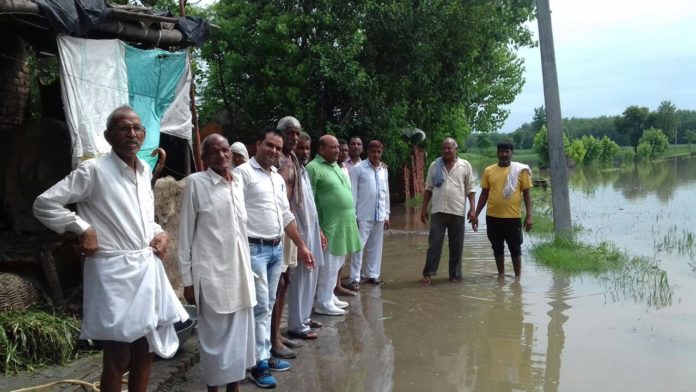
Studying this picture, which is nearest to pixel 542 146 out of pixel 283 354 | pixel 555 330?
pixel 555 330

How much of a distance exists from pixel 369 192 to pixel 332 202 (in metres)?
1.53

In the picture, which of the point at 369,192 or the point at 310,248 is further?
the point at 369,192

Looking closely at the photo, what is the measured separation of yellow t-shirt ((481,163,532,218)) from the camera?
744 cm

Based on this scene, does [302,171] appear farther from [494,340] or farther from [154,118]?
[494,340]

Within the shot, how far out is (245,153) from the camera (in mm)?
4949

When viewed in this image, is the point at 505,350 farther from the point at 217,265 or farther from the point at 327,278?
the point at 217,265

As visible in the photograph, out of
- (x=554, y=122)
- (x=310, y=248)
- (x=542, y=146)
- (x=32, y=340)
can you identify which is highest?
(x=542, y=146)

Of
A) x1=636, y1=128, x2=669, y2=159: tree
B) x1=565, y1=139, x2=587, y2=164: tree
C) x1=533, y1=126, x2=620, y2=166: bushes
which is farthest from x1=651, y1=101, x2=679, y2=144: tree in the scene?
x1=565, y1=139, x2=587, y2=164: tree

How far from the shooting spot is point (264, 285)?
4176 mm

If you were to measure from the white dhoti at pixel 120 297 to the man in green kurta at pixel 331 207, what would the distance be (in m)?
2.83

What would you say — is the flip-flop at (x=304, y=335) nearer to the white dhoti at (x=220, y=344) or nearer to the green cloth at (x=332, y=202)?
the green cloth at (x=332, y=202)

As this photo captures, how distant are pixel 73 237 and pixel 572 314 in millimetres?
4729

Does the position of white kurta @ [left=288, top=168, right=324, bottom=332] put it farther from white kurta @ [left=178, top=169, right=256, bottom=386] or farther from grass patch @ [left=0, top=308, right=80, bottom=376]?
grass patch @ [left=0, top=308, right=80, bottom=376]

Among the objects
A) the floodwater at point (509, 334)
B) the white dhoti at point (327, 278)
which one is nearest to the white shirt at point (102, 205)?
the floodwater at point (509, 334)
